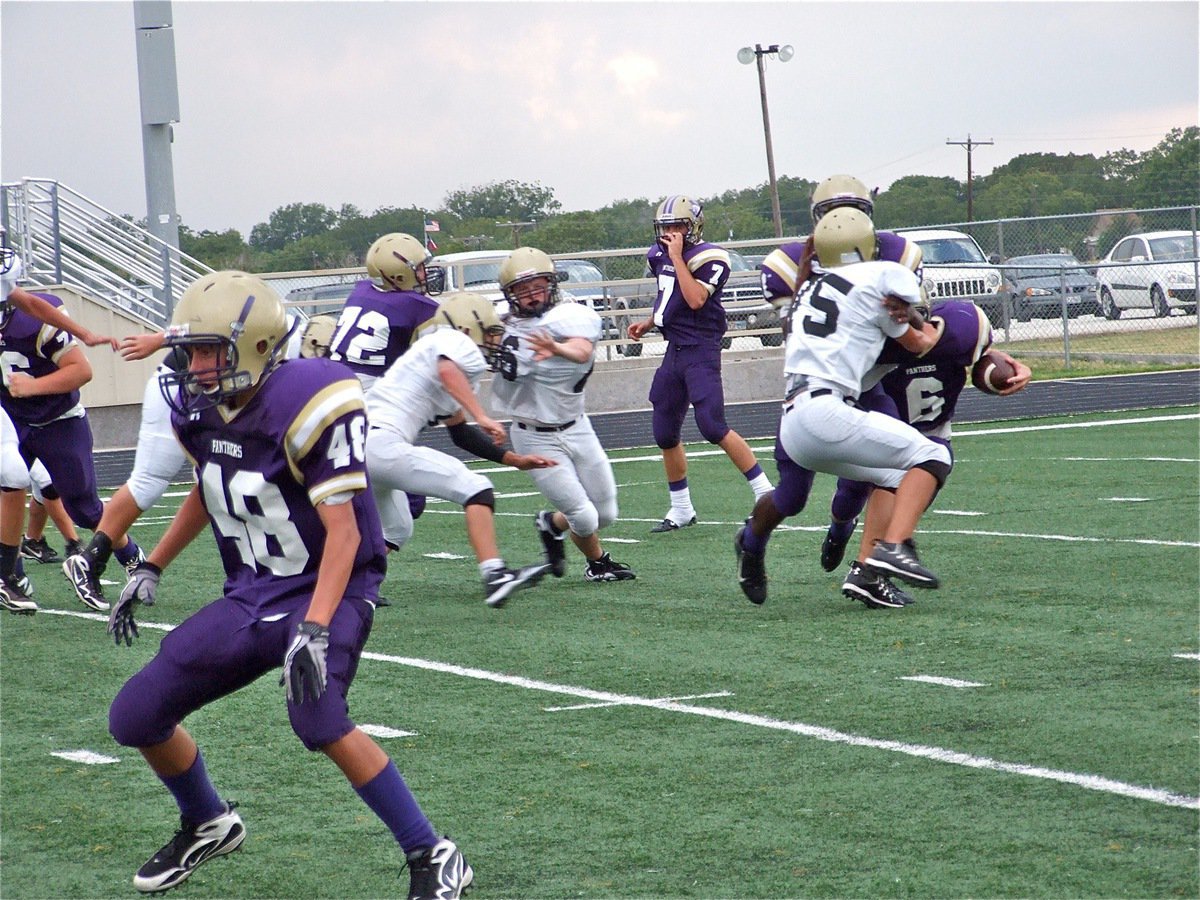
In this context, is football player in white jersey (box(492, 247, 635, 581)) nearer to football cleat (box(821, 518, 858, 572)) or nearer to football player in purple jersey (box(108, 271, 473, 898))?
football cleat (box(821, 518, 858, 572))

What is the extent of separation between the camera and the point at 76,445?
7.94 meters

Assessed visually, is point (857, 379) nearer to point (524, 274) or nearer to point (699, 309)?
point (524, 274)

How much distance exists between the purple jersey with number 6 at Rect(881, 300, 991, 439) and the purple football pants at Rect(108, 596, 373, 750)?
3.58m

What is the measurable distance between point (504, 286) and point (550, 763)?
3.40 m

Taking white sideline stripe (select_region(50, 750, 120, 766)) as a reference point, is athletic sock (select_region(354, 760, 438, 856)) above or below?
above

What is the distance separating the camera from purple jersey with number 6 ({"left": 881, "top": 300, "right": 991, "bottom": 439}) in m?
6.87

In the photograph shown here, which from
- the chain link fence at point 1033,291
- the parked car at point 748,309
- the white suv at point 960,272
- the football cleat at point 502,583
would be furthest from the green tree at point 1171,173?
the football cleat at point 502,583

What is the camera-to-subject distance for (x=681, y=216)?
968 centimetres

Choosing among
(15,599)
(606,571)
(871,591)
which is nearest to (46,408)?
(15,599)

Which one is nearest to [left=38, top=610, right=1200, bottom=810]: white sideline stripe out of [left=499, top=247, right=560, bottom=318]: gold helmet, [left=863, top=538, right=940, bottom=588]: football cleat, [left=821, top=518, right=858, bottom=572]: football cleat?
[left=863, top=538, right=940, bottom=588]: football cleat

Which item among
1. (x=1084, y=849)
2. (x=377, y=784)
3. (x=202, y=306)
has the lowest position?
(x=1084, y=849)

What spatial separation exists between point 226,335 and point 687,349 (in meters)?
6.24

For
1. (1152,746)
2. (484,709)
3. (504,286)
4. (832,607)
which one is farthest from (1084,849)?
(504,286)

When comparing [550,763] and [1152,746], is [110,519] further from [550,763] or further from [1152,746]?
[1152,746]
